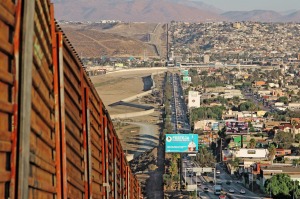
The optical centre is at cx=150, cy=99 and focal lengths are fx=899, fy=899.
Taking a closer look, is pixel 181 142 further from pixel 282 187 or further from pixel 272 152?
pixel 282 187

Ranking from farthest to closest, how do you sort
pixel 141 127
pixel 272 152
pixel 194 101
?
pixel 194 101 → pixel 141 127 → pixel 272 152

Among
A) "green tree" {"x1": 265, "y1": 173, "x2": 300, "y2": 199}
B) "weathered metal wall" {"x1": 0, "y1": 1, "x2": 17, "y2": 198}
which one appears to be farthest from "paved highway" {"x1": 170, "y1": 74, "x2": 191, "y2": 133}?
"weathered metal wall" {"x1": 0, "y1": 1, "x2": 17, "y2": 198}

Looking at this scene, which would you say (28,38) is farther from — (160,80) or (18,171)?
(160,80)

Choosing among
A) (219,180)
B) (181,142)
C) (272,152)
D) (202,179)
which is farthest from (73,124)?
(272,152)

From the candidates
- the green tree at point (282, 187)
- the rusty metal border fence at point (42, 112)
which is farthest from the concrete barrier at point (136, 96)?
the rusty metal border fence at point (42, 112)

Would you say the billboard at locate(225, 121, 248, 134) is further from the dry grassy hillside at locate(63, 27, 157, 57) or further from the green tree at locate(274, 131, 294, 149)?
the dry grassy hillside at locate(63, 27, 157, 57)

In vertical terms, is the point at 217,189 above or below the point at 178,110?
below
